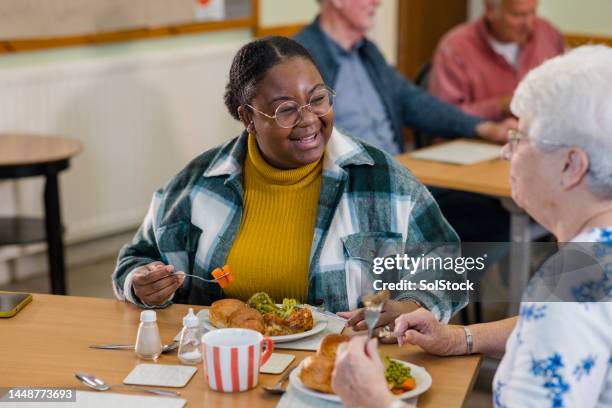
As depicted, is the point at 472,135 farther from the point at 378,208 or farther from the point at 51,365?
the point at 51,365

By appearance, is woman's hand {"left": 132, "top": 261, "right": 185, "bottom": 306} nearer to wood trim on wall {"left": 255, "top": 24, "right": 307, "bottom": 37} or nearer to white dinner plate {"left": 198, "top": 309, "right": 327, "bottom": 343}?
white dinner plate {"left": 198, "top": 309, "right": 327, "bottom": 343}

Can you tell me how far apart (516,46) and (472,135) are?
2.52ft

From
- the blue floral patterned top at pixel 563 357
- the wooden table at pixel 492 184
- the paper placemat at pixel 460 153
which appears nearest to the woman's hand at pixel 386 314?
the blue floral patterned top at pixel 563 357

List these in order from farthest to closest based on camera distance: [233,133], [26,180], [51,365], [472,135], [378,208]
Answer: [233,133], [26,180], [472,135], [378,208], [51,365]

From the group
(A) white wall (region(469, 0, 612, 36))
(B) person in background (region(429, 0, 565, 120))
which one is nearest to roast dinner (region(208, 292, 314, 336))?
(B) person in background (region(429, 0, 565, 120))

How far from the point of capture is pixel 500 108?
4.03 meters

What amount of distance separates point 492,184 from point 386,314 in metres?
1.27

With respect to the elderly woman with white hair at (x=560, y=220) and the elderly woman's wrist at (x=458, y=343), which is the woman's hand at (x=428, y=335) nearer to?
the elderly woman's wrist at (x=458, y=343)

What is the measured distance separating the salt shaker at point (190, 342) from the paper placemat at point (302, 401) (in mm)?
212

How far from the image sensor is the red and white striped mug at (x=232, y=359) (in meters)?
1.59

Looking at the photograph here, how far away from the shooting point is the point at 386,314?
6.29 feet

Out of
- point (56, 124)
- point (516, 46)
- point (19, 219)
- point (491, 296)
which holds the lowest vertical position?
point (491, 296)

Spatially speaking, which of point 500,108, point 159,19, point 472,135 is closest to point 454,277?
point 472,135

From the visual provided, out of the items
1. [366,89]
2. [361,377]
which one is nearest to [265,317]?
[361,377]
